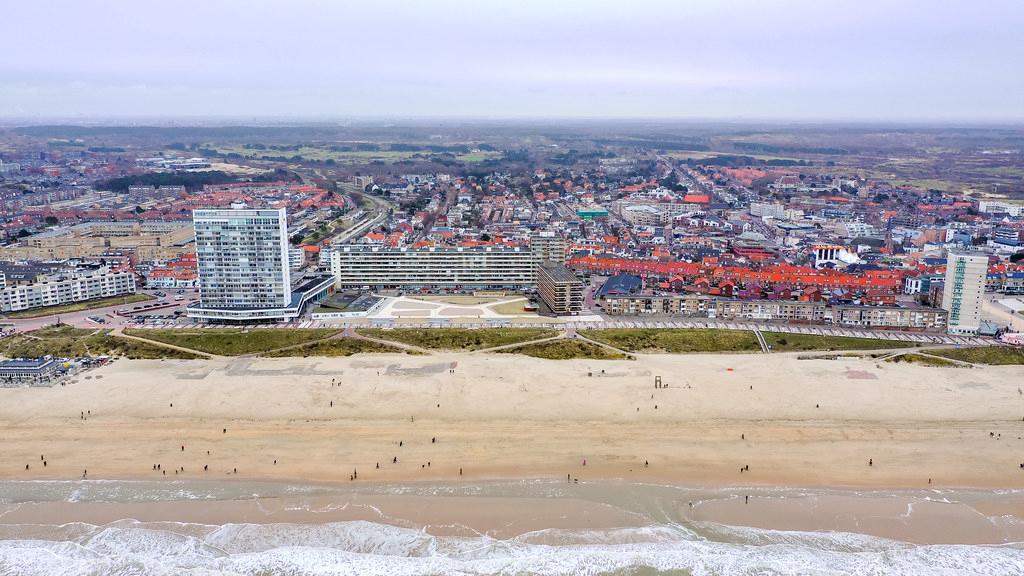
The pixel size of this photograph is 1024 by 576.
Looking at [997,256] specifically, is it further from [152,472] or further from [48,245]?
[48,245]

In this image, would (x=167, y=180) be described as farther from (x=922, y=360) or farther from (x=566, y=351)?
(x=922, y=360)

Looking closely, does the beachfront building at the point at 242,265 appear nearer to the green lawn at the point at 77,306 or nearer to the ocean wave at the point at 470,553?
the green lawn at the point at 77,306

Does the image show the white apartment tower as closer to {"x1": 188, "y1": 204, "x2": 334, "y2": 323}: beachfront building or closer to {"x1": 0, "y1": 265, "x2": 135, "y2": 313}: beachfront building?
{"x1": 188, "y1": 204, "x2": 334, "y2": 323}: beachfront building

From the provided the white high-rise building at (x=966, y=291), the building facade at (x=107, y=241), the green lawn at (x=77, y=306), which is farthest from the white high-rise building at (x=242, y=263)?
the white high-rise building at (x=966, y=291)

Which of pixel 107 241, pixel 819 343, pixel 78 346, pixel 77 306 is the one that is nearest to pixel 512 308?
pixel 819 343

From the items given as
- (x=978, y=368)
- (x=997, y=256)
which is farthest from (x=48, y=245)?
(x=997, y=256)

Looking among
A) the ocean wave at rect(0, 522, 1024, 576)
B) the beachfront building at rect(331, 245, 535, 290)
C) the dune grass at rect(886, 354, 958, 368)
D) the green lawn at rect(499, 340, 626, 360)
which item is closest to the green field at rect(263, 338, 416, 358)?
the green lawn at rect(499, 340, 626, 360)
